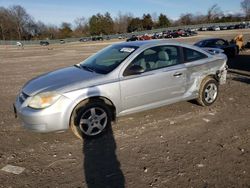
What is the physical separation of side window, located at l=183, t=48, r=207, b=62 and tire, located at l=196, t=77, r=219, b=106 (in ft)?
1.77

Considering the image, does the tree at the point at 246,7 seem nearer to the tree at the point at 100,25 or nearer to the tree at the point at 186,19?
the tree at the point at 186,19

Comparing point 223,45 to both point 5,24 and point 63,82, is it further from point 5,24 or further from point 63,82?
point 5,24

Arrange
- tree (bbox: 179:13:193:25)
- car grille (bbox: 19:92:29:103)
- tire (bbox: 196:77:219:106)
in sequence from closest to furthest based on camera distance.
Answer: car grille (bbox: 19:92:29:103), tire (bbox: 196:77:219:106), tree (bbox: 179:13:193:25)

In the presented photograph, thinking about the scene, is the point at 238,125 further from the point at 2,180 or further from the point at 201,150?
the point at 2,180

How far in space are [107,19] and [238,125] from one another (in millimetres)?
117671

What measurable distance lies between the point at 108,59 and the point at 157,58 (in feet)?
3.22

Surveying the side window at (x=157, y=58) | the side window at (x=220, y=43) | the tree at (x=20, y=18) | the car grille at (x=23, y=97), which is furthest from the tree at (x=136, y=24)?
the car grille at (x=23, y=97)

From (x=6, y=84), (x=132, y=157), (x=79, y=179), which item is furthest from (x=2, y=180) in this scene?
(x=6, y=84)

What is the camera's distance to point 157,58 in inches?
225

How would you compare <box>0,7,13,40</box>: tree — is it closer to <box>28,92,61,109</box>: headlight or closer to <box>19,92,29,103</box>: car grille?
<box>19,92,29,103</box>: car grille

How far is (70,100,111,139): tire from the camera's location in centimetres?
482

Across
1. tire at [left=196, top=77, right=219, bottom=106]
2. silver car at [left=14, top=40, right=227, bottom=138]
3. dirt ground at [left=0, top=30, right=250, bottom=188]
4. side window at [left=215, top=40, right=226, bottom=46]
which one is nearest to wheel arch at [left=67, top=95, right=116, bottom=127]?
silver car at [left=14, top=40, right=227, bottom=138]

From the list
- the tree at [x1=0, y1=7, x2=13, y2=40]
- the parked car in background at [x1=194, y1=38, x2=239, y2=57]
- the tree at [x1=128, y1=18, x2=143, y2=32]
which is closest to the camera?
the parked car in background at [x1=194, y1=38, x2=239, y2=57]

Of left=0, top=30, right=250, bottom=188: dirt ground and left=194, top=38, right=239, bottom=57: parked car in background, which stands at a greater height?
left=194, top=38, right=239, bottom=57: parked car in background
